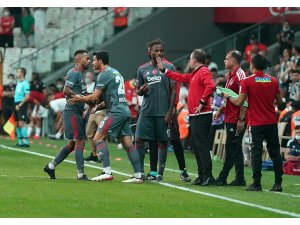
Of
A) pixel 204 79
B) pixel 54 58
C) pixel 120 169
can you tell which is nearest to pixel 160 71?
pixel 204 79

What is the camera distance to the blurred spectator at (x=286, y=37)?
31203mm

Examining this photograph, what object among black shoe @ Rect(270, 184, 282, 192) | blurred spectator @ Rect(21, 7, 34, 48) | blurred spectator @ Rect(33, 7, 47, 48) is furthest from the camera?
blurred spectator @ Rect(33, 7, 47, 48)

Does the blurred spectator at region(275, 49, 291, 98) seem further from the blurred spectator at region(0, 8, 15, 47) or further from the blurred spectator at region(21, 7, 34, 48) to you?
the blurred spectator at region(0, 8, 15, 47)

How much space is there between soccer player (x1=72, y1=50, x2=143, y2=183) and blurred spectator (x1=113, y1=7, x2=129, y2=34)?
21.8 meters

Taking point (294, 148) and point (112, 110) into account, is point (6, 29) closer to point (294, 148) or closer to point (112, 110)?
point (294, 148)

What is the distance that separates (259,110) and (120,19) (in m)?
23.2

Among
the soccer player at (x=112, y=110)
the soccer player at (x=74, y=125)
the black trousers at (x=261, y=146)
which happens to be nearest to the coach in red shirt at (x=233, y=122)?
the black trousers at (x=261, y=146)

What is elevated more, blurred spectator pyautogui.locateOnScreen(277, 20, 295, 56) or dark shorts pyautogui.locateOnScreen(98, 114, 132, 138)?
blurred spectator pyautogui.locateOnScreen(277, 20, 295, 56)

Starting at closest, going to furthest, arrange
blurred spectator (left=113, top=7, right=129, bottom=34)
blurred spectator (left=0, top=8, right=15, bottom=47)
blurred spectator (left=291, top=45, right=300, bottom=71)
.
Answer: blurred spectator (left=291, top=45, right=300, bottom=71) < blurred spectator (left=113, top=7, right=129, bottom=34) < blurred spectator (left=0, top=8, right=15, bottom=47)

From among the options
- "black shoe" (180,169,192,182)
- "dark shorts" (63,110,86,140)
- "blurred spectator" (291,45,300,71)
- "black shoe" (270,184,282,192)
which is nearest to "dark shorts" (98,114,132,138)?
"dark shorts" (63,110,86,140)

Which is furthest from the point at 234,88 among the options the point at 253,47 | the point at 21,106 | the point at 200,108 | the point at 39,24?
the point at 39,24

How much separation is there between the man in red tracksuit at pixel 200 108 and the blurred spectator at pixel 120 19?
21.6 metres

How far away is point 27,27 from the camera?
133 ft

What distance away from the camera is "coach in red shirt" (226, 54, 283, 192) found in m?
17.0
